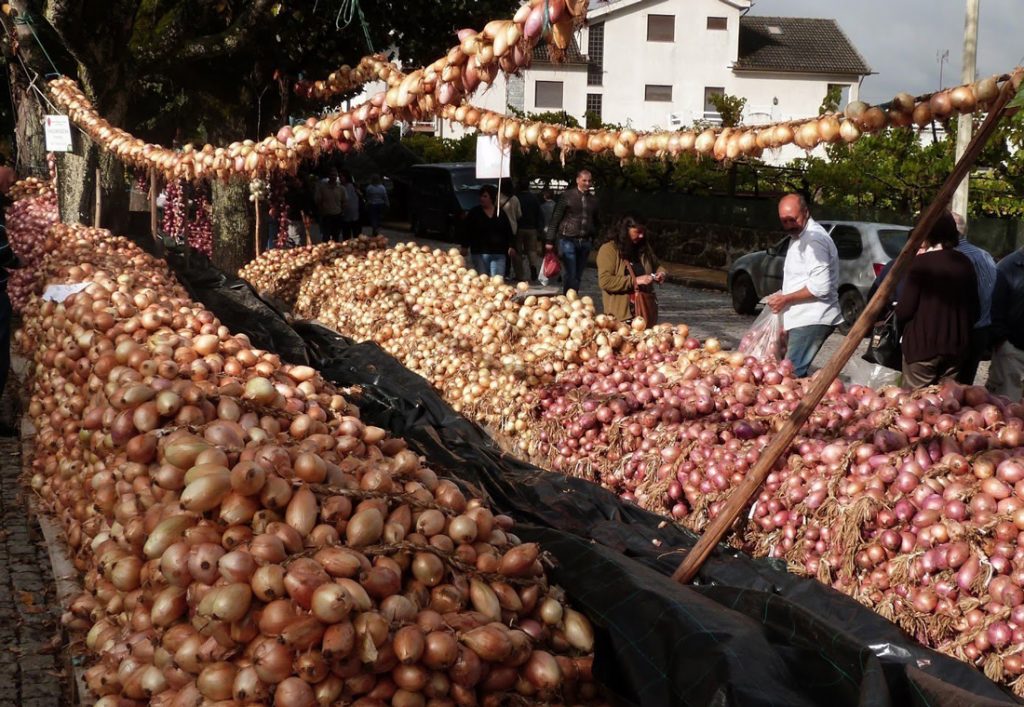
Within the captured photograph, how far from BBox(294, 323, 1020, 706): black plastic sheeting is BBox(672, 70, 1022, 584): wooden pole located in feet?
0.47

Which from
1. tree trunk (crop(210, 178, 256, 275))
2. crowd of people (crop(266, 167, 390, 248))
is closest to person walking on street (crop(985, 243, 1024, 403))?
tree trunk (crop(210, 178, 256, 275))

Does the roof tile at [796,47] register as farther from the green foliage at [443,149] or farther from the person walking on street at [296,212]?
the person walking on street at [296,212]

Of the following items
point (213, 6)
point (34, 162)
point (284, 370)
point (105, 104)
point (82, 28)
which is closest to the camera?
point (284, 370)

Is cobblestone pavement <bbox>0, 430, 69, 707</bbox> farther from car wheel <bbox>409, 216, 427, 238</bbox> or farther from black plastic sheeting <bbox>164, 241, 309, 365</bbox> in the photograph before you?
car wheel <bbox>409, 216, 427, 238</bbox>

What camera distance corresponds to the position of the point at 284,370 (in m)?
4.64

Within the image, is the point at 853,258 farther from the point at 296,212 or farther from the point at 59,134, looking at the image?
the point at 59,134

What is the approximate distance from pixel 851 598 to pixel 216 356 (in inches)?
105

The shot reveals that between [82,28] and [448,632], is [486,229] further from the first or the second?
[448,632]

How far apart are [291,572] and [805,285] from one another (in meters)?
5.25

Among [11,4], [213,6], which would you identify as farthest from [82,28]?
[213,6]

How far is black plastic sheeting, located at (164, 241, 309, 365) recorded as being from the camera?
764 centimetres

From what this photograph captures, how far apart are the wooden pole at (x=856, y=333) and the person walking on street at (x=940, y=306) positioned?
3352 mm

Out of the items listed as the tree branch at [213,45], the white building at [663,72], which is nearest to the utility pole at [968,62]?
the tree branch at [213,45]

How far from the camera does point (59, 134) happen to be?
10375 millimetres
